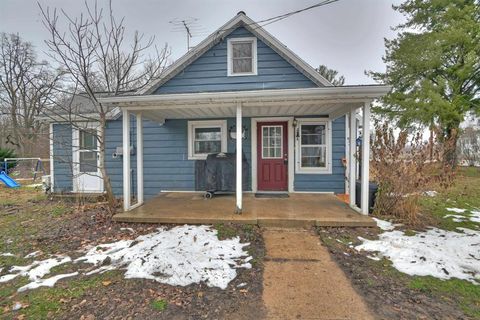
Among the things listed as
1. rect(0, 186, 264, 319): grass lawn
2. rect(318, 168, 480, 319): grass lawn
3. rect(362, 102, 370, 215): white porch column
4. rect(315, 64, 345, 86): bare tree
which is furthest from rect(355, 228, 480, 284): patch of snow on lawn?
rect(315, 64, 345, 86): bare tree

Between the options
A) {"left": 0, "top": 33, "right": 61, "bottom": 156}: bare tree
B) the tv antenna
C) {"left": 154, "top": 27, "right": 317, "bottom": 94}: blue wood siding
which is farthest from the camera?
{"left": 0, "top": 33, "right": 61, "bottom": 156}: bare tree

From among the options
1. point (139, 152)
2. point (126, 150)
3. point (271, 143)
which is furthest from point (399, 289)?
point (139, 152)

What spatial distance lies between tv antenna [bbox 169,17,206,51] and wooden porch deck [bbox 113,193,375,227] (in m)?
5.69

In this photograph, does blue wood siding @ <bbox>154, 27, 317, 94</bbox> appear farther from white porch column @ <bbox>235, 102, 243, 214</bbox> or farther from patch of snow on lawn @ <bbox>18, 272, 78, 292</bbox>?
patch of snow on lawn @ <bbox>18, 272, 78, 292</bbox>

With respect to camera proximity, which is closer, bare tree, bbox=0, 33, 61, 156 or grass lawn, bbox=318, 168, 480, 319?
grass lawn, bbox=318, 168, 480, 319

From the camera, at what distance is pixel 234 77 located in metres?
6.89

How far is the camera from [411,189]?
486 cm

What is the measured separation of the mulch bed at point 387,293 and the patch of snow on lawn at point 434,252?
27 centimetres

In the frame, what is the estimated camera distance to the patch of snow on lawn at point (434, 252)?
290cm

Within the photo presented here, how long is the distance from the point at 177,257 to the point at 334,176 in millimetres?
4911

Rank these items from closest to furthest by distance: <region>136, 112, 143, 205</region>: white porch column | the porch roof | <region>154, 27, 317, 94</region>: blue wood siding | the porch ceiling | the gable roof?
1. the porch roof
2. <region>136, 112, 143, 205</region>: white porch column
3. the porch ceiling
4. the gable roof
5. <region>154, 27, 317, 94</region>: blue wood siding

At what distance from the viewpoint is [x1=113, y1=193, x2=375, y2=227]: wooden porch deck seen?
173 inches

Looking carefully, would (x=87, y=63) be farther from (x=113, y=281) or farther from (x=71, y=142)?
(x=113, y=281)

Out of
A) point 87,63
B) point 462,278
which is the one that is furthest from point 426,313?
point 87,63
